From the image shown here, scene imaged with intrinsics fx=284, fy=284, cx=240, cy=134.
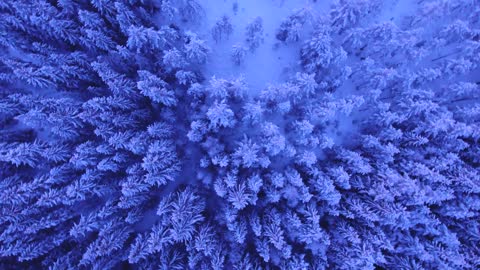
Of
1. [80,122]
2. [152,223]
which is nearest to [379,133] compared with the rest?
[152,223]

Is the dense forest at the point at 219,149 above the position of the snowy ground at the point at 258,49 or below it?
below

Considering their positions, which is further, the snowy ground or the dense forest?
the snowy ground

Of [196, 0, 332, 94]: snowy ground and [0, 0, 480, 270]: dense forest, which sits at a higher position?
[196, 0, 332, 94]: snowy ground

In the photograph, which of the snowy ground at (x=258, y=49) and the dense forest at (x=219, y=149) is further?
the snowy ground at (x=258, y=49)

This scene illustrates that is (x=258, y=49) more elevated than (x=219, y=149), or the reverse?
(x=258, y=49)

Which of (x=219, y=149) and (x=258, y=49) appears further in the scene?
(x=258, y=49)
